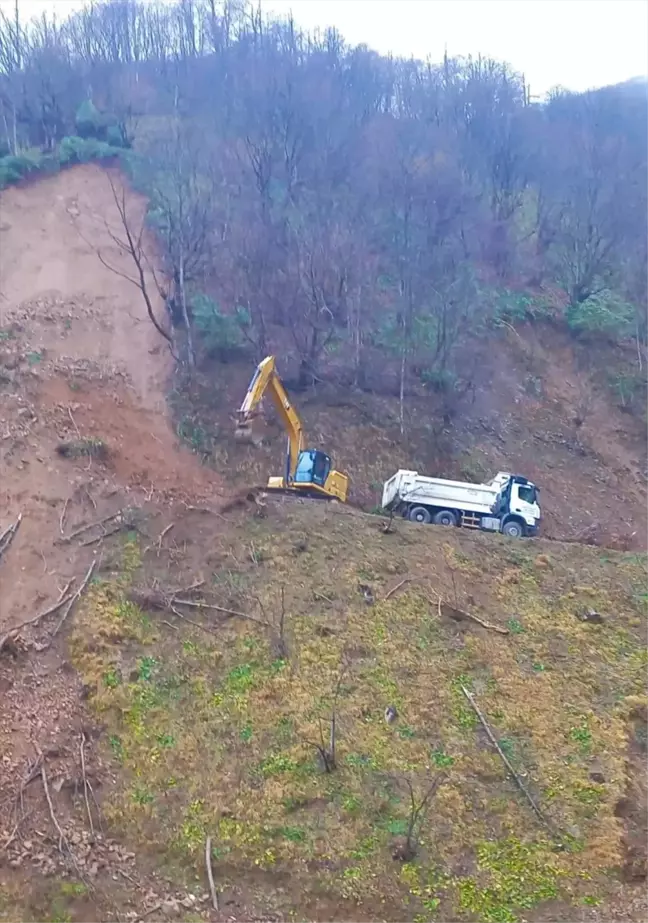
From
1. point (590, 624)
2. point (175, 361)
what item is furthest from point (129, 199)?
point (590, 624)

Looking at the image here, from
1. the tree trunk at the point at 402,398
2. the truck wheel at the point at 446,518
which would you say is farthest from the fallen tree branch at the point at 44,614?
the tree trunk at the point at 402,398

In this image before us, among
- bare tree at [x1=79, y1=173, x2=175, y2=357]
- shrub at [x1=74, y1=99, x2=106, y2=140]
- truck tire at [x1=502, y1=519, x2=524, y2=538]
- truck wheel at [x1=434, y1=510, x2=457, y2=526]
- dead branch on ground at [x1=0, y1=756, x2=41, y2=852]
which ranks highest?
shrub at [x1=74, y1=99, x2=106, y2=140]

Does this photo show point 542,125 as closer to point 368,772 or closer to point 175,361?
point 175,361

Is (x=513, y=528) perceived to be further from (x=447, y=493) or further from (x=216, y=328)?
(x=216, y=328)

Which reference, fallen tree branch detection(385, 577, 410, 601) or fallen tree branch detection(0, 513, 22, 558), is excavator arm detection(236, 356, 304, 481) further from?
fallen tree branch detection(0, 513, 22, 558)

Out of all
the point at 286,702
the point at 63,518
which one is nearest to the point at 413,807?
the point at 286,702

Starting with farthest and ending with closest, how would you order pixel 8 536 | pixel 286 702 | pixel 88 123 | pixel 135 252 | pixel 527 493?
pixel 88 123
pixel 135 252
pixel 527 493
pixel 8 536
pixel 286 702

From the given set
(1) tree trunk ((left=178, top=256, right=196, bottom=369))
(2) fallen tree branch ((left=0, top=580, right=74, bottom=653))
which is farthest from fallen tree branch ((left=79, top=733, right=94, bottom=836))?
(1) tree trunk ((left=178, top=256, right=196, bottom=369))
